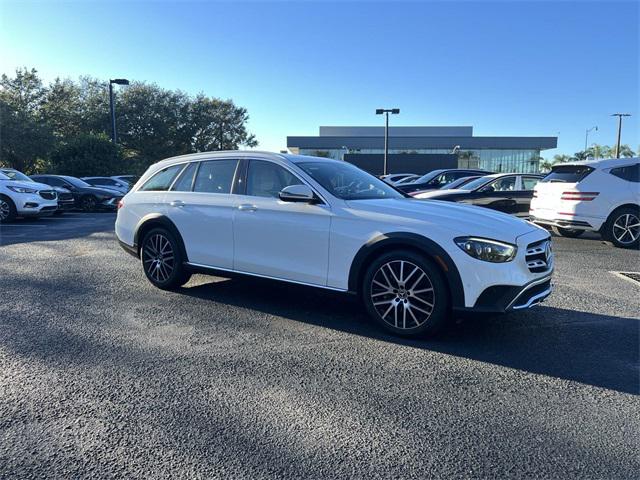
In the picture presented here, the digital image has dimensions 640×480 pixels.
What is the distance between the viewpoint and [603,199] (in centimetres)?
877

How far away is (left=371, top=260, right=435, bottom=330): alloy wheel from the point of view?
161 inches

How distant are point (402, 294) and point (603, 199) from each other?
21.4 ft

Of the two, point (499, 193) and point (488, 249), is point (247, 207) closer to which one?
point (488, 249)

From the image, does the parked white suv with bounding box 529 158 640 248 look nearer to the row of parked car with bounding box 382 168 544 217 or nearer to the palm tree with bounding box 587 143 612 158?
the row of parked car with bounding box 382 168 544 217

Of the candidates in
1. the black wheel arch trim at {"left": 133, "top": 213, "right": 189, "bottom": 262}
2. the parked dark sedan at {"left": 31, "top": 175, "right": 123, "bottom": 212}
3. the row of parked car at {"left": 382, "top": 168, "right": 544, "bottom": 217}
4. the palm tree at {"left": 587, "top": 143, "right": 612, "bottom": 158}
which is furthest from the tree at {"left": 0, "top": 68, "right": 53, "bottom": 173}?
Result: the palm tree at {"left": 587, "top": 143, "right": 612, "bottom": 158}

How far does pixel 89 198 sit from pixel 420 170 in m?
37.8

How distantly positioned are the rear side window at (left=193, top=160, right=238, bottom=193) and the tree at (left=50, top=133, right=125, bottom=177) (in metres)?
25.5

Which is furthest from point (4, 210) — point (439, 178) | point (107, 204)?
point (439, 178)

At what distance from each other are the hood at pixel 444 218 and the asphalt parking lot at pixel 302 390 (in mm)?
931

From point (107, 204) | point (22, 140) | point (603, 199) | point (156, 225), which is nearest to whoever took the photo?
point (156, 225)

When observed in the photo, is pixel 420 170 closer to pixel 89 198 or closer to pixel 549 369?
pixel 89 198

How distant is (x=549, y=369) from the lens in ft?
12.0

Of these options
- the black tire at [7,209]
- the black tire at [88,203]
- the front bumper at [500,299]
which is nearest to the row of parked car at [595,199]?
the front bumper at [500,299]

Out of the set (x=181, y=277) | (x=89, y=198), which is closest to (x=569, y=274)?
(x=181, y=277)
